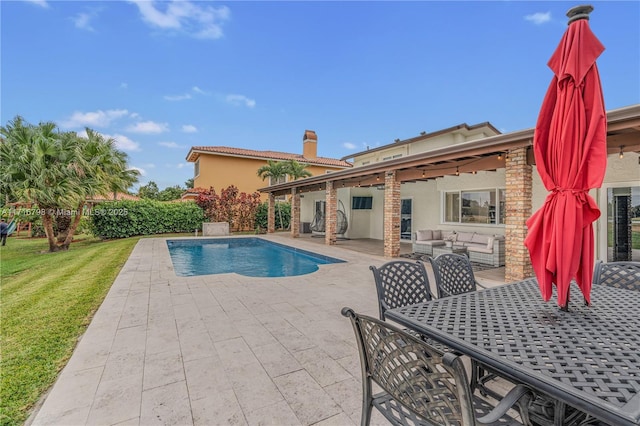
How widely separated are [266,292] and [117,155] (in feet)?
41.9

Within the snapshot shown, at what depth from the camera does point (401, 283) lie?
298cm

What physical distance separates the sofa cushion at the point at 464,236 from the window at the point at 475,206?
74 centimetres

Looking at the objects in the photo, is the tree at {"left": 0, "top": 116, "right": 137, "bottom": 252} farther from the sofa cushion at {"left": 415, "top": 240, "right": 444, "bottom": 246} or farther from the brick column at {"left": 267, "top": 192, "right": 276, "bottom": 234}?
the sofa cushion at {"left": 415, "top": 240, "right": 444, "bottom": 246}

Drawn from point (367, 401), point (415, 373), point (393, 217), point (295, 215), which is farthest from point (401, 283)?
point (295, 215)

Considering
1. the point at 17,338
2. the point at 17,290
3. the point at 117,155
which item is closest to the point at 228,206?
the point at 117,155

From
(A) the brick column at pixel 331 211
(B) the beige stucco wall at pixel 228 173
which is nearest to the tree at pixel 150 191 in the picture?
(B) the beige stucco wall at pixel 228 173

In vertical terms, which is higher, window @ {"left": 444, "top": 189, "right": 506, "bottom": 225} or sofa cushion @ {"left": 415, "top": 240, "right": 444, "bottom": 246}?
window @ {"left": 444, "top": 189, "right": 506, "bottom": 225}

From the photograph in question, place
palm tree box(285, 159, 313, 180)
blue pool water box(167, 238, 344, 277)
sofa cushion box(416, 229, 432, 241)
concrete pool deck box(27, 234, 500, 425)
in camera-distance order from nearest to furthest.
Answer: concrete pool deck box(27, 234, 500, 425) → blue pool water box(167, 238, 344, 277) → sofa cushion box(416, 229, 432, 241) → palm tree box(285, 159, 313, 180)

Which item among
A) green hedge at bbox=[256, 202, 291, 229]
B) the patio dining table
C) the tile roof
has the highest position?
the tile roof

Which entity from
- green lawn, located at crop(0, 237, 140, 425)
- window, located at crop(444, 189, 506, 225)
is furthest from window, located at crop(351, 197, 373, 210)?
green lawn, located at crop(0, 237, 140, 425)

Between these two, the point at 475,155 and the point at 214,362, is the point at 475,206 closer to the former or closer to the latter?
the point at 475,155

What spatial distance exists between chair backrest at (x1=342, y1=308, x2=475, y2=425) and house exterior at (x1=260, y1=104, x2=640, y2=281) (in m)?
5.43

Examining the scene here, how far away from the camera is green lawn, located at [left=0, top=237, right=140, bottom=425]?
8.69 feet

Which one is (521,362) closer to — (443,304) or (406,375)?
(406,375)
